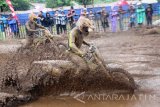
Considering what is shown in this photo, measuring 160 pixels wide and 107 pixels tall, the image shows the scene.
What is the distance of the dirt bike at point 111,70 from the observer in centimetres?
794

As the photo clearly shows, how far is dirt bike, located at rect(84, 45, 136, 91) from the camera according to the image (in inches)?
313

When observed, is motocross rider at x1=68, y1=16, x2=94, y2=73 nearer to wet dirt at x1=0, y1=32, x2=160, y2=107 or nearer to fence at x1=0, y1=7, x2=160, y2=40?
wet dirt at x1=0, y1=32, x2=160, y2=107

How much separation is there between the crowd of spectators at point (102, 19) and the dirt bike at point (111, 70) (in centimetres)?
1080

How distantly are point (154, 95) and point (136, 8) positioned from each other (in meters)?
12.0

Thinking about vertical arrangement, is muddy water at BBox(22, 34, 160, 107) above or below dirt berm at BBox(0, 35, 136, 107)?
below

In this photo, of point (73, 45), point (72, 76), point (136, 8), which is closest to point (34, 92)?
point (72, 76)

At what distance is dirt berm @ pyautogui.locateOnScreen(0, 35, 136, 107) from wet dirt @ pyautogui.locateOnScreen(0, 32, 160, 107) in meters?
0.26

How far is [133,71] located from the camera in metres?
10.6

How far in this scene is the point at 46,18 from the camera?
18.9 metres

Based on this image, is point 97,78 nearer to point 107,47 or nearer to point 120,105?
point 120,105

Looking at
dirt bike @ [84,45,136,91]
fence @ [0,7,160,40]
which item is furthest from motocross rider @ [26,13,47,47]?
fence @ [0,7,160,40]

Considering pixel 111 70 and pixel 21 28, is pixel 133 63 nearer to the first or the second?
pixel 111 70

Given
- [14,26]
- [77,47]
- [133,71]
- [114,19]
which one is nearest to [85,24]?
[77,47]

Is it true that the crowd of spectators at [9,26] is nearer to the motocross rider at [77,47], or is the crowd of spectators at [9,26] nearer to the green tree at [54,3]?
the motocross rider at [77,47]
